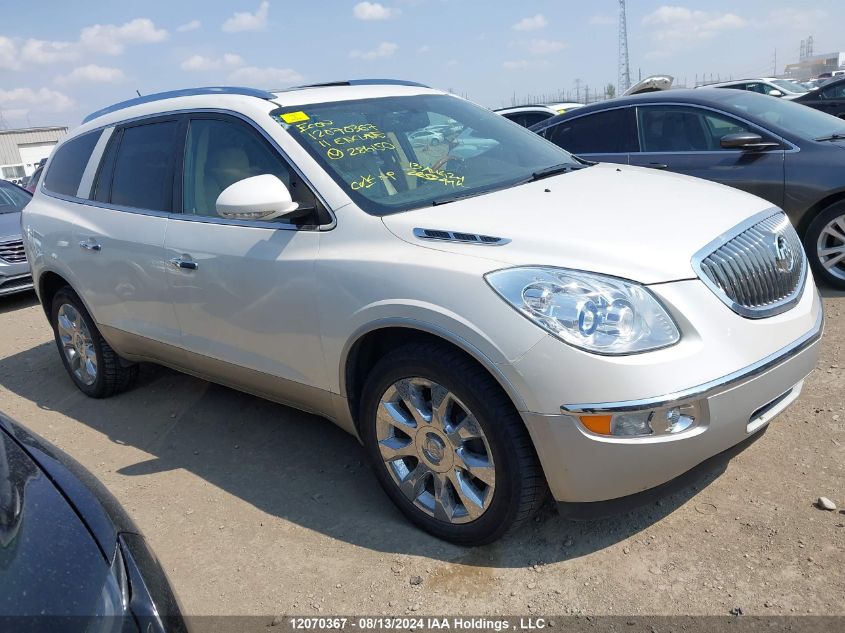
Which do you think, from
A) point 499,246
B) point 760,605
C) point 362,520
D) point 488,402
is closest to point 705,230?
point 499,246

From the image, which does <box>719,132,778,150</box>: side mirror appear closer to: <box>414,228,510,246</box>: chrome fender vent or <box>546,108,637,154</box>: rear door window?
<box>546,108,637,154</box>: rear door window

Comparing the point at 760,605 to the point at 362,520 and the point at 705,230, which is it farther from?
the point at 362,520

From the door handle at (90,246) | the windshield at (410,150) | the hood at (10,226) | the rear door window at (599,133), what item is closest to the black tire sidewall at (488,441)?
the windshield at (410,150)

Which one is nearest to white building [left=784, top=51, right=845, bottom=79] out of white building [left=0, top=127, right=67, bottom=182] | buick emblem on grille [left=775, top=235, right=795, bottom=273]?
white building [left=0, top=127, right=67, bottom=182]

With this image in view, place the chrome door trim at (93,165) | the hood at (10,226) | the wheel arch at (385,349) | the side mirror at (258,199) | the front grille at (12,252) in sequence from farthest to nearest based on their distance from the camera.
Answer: the hood at (10,226), the front grille at (12,252), the chrome door trim at (93,165), the side mirror at (258,199), the wheel arch at (385,349)

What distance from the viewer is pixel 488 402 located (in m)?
2.53

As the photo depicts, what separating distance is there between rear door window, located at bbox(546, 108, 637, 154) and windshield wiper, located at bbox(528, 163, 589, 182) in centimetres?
271

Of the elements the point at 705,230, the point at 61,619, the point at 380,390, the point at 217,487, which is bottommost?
the point at 217,487

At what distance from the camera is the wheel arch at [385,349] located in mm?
2482

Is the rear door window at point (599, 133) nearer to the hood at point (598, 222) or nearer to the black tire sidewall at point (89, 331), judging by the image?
the hood at point (598, 222)

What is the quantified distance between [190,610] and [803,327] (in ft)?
8.43

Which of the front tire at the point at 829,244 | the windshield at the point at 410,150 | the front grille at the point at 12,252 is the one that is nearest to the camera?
the windshield at the point at 410,150

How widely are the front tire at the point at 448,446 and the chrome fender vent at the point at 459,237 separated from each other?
0.40 meters

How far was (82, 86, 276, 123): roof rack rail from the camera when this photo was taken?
3623 mm
